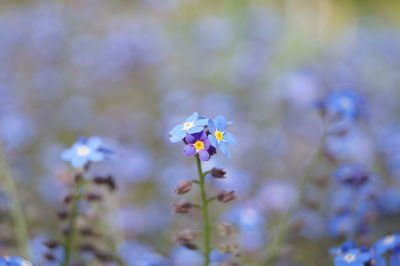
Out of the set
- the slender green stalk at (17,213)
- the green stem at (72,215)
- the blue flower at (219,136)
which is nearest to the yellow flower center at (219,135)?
the blue flower at (219,136)

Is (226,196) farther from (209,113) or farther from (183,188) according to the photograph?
(209,113)

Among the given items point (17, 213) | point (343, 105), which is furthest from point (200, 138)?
point (17, 213)

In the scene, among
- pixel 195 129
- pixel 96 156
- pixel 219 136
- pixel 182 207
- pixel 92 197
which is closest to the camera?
pixel 195 129

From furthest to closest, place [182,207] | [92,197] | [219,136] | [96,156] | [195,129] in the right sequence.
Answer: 1. [92,197]
2. [96,156]
3. [182,207]
4. [219,136]
5. [195,129]

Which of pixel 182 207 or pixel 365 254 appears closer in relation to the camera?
pixel 365 254

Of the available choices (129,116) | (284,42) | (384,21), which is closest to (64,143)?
(129,116)

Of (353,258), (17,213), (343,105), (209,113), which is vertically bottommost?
(353,258)
